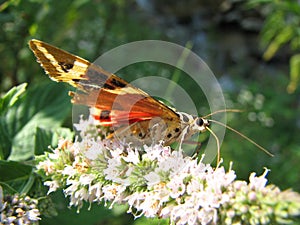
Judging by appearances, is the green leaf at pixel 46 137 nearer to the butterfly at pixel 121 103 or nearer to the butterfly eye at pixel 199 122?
the butterfly at pixel 121 103

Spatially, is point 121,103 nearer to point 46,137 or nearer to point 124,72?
point 46,137

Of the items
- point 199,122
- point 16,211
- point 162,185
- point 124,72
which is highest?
point 124,72

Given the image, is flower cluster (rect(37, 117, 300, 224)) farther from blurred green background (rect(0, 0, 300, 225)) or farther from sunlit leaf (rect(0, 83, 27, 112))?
blurred green background (rect(0, 0, 300, 225))

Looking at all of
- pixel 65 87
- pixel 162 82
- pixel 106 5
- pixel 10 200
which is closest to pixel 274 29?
pixel 162 82

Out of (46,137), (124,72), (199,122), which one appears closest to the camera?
(199,122)

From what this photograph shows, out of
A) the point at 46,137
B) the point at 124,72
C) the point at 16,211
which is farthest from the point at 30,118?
the point at 124,72

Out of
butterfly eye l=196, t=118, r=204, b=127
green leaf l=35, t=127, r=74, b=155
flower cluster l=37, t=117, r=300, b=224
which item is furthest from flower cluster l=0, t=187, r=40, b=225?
butterfly eye l=196, t=118, r=204, b=127
